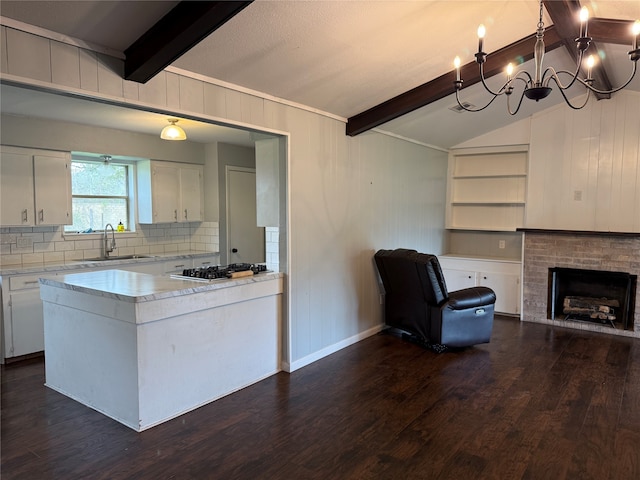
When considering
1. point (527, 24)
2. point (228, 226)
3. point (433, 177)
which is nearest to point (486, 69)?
point (527, 24)

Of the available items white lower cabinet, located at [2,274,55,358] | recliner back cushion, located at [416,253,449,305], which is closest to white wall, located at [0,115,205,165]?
white lower cabinet, located at [2,274,55,358]

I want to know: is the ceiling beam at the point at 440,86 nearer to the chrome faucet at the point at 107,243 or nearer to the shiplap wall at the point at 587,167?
the shiplap wall at the point at 587,167

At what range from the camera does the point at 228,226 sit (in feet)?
19.5

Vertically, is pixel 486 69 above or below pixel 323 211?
above

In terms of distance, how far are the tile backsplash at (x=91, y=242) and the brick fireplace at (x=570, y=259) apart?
165 inches

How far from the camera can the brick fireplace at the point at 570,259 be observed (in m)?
5.12

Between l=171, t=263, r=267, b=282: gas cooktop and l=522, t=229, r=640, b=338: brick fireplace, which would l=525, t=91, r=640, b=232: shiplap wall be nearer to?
l=522, t=229, r=640, b=338: brick fireplace

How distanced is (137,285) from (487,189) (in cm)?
530

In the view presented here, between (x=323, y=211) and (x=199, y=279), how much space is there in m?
1.39

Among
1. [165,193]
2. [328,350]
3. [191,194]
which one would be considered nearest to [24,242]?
[165,193]

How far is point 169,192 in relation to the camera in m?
5.58

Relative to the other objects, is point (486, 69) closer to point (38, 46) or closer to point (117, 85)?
point (117, 85)

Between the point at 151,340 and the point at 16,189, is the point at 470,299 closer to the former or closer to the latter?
the point at 151,340

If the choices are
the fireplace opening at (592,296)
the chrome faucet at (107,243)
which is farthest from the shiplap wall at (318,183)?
the chrome faucet at (107,243)
